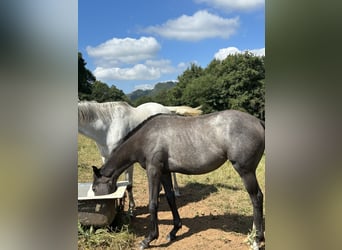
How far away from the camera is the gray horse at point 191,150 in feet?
10.1

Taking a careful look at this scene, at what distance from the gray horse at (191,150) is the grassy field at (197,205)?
393mm

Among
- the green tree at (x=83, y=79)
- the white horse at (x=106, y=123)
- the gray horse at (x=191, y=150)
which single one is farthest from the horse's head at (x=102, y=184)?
the green tree at (x=83, y=79)

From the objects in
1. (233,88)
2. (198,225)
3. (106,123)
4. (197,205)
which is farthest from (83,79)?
(198,225)

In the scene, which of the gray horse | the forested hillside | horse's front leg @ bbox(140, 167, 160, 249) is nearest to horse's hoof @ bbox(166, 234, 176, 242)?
the gray horse

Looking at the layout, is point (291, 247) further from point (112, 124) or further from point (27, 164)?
point (112, 124)

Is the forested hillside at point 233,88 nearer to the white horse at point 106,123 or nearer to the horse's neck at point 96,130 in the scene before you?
the white horse at point 106,123

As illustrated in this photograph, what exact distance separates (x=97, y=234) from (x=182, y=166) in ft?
3.74

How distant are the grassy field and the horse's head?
1.33ft

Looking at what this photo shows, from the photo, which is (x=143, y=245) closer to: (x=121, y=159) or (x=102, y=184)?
(x=102, y=184)

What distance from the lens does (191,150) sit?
10.6 feet

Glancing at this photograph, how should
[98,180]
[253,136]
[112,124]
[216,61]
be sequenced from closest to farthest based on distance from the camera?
[253,136] → [98,180] → [112,124] → [216,61]

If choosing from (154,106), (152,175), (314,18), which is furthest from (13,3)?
(154,106)

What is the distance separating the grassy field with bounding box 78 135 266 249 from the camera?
10.3ft

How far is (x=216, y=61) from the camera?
120ft
